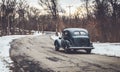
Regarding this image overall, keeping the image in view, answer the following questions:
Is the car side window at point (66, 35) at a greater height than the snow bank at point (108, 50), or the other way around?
the car side window at point (66, 35)

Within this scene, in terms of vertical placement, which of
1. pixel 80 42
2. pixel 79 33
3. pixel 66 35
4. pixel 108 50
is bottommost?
pixel 108 50

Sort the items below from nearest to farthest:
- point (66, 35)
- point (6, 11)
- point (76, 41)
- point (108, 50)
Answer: point (76, 41) < point (108, 50) < point (66, 35) < point (6, 11)

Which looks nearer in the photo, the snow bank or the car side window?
the snow bank

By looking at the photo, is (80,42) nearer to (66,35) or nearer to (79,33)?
(79,33)

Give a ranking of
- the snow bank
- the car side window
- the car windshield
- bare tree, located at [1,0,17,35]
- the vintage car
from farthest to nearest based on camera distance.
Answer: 1. bare tree, located at [1,0,17,35]
2. the car side window
3. the car windshield
4. the vintage car
5. the snow bank

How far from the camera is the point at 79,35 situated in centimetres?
2558

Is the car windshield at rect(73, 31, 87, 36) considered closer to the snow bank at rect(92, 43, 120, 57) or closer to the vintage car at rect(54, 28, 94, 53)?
the vintage car at rect(54, 28, 94, 53)

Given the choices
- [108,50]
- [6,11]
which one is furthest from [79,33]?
[6,11]

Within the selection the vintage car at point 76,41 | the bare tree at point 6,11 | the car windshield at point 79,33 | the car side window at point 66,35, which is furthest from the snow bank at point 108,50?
the bare tree at point 6,11

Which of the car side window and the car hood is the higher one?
the car side window

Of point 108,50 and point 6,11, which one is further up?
point 6,11

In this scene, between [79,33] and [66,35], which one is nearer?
[79,33]

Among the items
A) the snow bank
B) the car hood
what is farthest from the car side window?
the snow bank

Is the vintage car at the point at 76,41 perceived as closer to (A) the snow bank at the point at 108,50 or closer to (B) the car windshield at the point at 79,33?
(B) the car windshield at the point at 79,33
